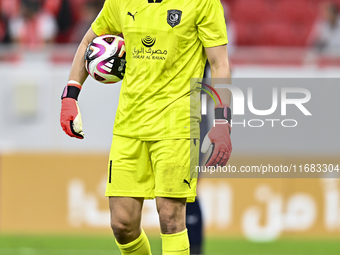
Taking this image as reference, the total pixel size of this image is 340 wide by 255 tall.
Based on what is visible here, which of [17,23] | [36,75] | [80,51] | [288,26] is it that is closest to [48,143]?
[36,75]

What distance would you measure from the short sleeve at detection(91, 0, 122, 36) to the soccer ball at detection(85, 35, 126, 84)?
83 millimetres

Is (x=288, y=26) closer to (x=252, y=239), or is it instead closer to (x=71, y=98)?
(x=252, y=239)

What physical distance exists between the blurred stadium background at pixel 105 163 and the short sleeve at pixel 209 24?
3.08 metres

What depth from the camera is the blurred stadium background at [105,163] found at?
7000mm

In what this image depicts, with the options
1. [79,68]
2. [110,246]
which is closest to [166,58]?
[79,68]

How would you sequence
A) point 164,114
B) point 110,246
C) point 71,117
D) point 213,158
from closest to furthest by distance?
point 213,158
point 164,114
point 71,117
point 110,246

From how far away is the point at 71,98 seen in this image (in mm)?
4250

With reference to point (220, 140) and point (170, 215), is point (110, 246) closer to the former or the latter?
point (170, 215)

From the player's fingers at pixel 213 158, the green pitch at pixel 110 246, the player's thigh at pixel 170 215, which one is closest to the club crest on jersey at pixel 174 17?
the player's fingers at pixel 213 158

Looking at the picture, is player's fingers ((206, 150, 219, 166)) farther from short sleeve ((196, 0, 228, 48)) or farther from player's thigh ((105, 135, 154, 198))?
short sleeve ((196, 0, 228, 48))

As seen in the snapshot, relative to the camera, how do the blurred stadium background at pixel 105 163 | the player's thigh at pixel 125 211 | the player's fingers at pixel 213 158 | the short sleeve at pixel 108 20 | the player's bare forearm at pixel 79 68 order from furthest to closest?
the blurred stadium background at pixel 105 163 < the player's bare forearm at pixel 79 68 < the short sleeve at pixel 108 20 < the player's thigh at pixel 125 211 < the player's fingers at pixel 213 158

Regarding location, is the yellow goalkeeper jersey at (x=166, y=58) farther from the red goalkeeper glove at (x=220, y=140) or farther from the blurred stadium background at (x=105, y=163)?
the blurred stadium background at (x=105, y=163)

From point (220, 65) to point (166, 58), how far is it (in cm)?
34

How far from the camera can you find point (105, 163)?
7164 millimetres
